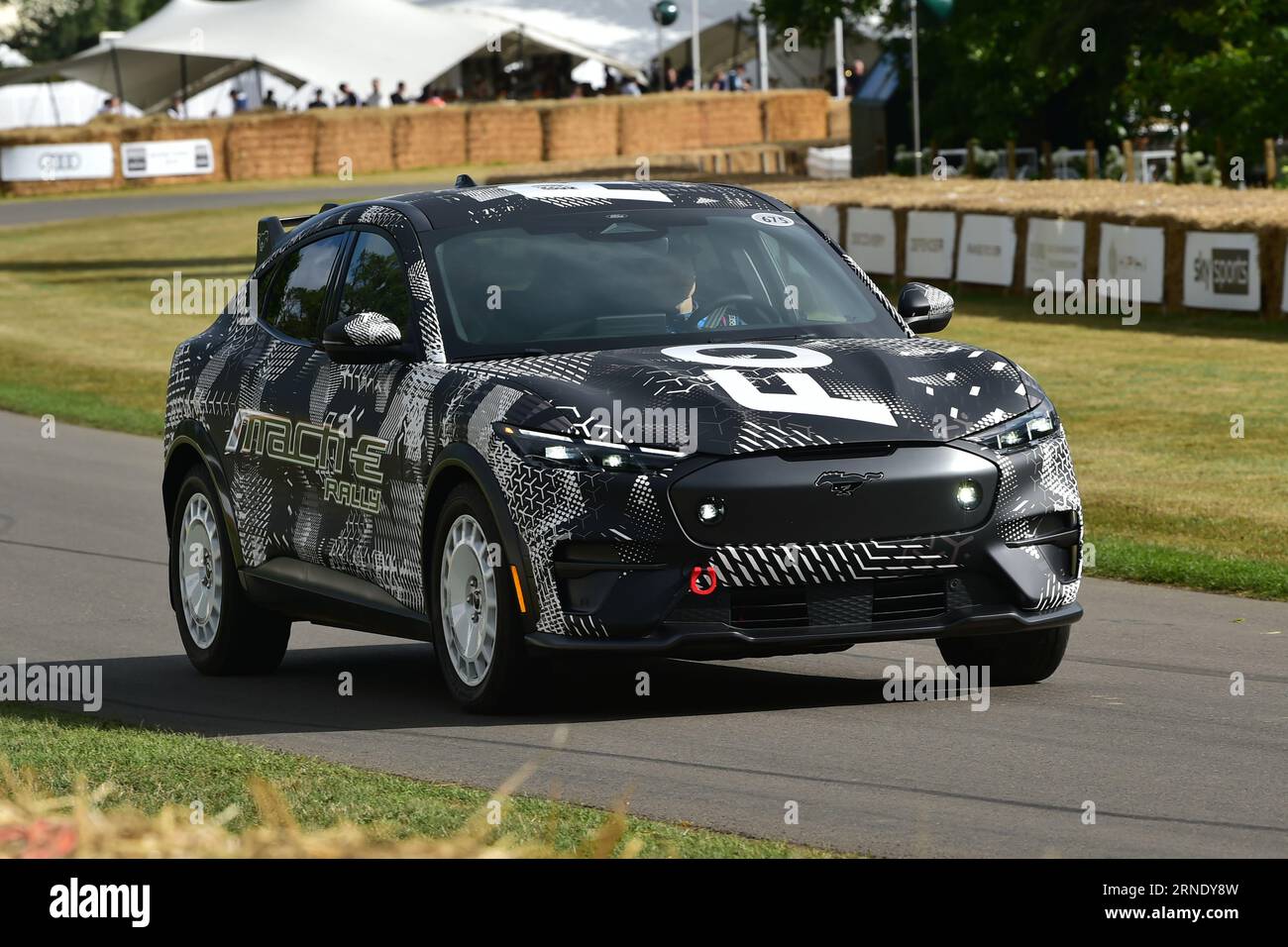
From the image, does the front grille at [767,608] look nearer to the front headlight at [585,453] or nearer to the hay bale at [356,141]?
the front headlight at [585,453]

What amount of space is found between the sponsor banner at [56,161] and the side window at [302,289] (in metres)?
54.9

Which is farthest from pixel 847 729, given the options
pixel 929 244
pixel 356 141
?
pixel 356 141

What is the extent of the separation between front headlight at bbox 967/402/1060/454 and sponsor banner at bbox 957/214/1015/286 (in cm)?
2325

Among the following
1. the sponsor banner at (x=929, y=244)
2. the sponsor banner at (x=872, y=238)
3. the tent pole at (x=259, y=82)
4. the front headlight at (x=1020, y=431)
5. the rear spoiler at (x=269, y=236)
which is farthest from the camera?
the tent pole at (x=259, y=82)

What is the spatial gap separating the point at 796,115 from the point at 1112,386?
55.7 metres

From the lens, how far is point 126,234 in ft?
162

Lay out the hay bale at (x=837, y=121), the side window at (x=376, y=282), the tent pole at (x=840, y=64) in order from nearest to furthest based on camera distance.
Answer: the side window at (x=376, y=282) < the hay bale at (x=837, y=121) < the tent pole at (x=840, y=64)

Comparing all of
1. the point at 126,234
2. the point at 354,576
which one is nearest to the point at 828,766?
the point at 354,576

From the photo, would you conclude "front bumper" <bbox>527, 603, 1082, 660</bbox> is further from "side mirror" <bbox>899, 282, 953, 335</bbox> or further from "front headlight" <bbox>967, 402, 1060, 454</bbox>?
"side mirror" <bbox>899, 282, 953, 335</bbox>

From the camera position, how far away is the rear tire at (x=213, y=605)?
980cm

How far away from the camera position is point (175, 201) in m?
58.0

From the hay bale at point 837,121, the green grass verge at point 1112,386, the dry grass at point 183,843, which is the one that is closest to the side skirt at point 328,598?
the green grass verge at point 1112,386

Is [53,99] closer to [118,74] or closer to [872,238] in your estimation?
[118,74]
